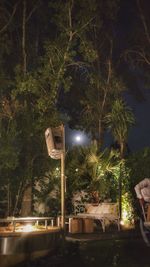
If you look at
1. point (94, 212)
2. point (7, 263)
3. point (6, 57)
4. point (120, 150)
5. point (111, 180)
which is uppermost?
point (6, 57)

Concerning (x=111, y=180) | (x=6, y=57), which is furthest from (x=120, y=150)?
(x=6, y=57)

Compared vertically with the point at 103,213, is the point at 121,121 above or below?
above

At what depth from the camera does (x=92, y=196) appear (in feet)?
57.5

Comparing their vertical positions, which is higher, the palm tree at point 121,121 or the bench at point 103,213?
the palm tree at point 121,121

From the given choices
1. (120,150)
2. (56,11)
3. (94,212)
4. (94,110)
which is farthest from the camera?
(94,110)

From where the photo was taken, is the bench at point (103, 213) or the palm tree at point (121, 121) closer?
the bench at point (103, 213)

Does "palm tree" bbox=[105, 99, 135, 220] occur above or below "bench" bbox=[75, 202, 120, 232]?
above

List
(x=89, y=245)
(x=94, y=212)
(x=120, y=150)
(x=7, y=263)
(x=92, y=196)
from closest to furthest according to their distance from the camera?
1. (x=7, y=263)
2. (x=89, y=245)
3. (x=94, y=212)
4. (x=92, y=196)
5. (x=120, y=150)

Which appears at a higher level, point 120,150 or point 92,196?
point 120,150

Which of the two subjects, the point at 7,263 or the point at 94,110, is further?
the point at 94,110

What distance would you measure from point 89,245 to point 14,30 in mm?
10645

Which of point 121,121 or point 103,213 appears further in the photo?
point 121,121

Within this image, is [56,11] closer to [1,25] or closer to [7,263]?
[1,25]

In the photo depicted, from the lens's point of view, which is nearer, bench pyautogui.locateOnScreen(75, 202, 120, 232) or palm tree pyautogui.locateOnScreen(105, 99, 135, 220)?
bench pyautogui.locateOnScreen(75, 202, 120, 232)
